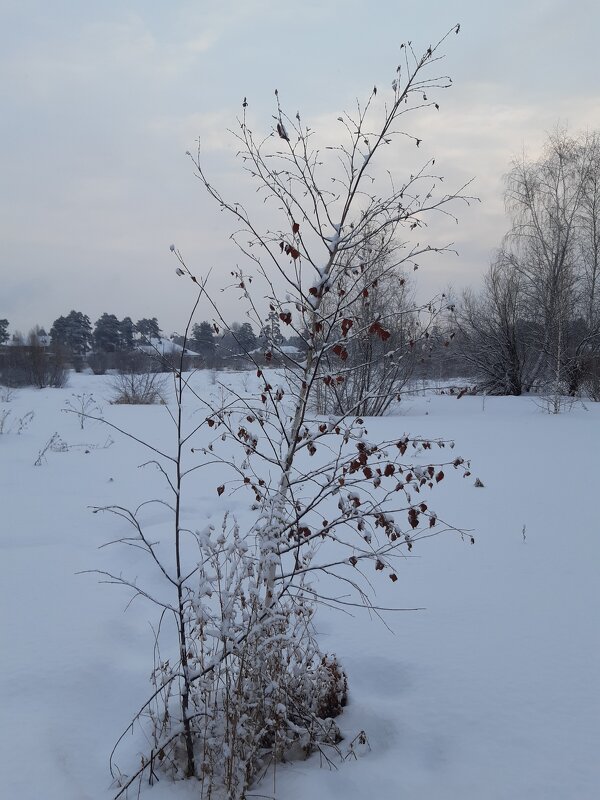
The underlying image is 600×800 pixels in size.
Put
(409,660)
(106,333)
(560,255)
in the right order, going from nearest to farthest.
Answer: (409,660)
(560,255)
(106,333)

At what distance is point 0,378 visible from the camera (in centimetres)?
2395

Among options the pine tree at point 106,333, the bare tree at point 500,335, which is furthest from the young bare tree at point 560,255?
the pine tree at point 106,333

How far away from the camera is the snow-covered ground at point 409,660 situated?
1.89 meters

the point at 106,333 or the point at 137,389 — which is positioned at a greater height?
the point at 106,333

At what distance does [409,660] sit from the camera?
259cm

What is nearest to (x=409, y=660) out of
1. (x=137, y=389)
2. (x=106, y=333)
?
(x=137, y=389)

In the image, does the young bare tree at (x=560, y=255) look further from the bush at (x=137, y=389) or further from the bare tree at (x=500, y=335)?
the bush at (x=137, y=389)

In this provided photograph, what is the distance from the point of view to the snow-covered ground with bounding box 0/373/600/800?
1892 mm

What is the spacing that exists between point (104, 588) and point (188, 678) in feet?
5.65

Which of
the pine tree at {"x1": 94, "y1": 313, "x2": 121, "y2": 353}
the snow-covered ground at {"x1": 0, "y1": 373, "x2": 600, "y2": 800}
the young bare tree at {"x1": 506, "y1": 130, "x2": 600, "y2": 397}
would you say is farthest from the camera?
the pine tree at {"x1": 94, "y1": 313, "x2": 121, "y2": 353}

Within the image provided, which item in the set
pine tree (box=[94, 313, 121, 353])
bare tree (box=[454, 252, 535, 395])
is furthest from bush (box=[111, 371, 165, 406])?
pine tree (box=[94, 313, 121, 353])

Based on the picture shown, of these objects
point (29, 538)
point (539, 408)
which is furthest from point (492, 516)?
point (539, 408)

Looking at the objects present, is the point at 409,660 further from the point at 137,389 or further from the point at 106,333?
the point at 106,333

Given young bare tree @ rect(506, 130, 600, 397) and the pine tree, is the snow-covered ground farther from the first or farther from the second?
the pine tree
